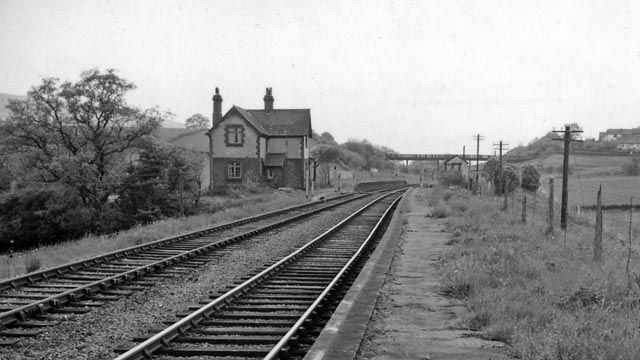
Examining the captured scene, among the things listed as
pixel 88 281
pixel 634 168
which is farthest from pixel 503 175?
pixel 88 281

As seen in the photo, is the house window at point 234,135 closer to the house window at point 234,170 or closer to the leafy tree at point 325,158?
the house window at point 234,170

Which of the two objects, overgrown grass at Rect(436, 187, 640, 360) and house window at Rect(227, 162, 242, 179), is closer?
overgrown grass at Rect(436, 187, 640, 360)

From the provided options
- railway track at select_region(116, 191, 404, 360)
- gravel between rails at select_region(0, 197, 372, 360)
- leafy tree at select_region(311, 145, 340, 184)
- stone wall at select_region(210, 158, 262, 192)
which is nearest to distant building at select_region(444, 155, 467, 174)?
leafy tree at select_region(311, 145, 340, 184)

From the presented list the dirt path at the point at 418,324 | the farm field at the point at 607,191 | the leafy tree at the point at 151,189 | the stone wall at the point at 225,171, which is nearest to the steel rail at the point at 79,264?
the dirt path at the point at 418,324

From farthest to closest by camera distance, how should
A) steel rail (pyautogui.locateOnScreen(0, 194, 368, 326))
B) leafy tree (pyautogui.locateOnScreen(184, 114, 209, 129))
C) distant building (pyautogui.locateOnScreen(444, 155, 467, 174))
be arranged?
leafy tree (pyautogui.locateOnScreen(184, 114, 209, 129)) < distant building (pyautogui.locateOnScreen(444, 155, 467, 174)) < steel rail (pyautogui.locateOnScreen(0, 194, 368, 326))

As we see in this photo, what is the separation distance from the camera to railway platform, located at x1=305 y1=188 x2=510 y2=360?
22.1 feet

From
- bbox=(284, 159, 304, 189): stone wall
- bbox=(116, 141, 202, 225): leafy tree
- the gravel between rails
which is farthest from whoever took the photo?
bbox=(284, 159, 304, 189): stone wall

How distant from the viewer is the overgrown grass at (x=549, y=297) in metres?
6.28

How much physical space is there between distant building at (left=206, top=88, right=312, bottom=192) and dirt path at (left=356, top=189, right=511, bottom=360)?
42970 millimetres

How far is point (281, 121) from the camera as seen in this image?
60.5m

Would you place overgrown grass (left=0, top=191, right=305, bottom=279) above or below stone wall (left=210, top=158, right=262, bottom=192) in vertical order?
below

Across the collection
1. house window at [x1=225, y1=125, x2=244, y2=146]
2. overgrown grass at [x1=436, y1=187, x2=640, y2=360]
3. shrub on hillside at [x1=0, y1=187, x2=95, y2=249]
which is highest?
house window at [x1=225, y1=125, x2=244, y2=146]

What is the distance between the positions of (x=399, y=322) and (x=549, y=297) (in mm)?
2272

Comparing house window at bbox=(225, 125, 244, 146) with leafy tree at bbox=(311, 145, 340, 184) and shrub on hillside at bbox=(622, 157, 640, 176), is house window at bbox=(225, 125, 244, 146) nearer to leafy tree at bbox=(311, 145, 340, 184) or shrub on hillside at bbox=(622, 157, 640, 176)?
leafy tree at bbox=(311, 145, 340, 184)
